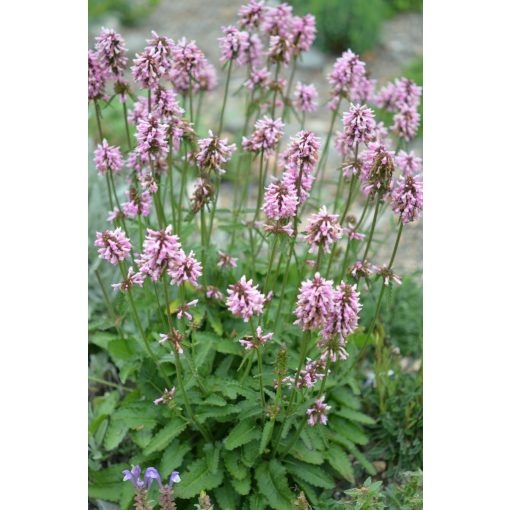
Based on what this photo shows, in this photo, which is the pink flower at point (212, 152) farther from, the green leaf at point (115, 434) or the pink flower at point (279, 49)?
the green leaf at point (115, 434)

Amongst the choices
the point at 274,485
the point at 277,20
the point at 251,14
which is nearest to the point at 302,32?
the point at 277,20

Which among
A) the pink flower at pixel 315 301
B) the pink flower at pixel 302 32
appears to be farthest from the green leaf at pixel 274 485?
the pink flower at pixel 302 32

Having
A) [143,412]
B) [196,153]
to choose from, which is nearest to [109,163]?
[196,153]

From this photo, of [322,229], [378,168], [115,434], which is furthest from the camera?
[115,434]

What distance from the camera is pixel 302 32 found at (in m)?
3.45

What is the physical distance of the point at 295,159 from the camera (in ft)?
8.86

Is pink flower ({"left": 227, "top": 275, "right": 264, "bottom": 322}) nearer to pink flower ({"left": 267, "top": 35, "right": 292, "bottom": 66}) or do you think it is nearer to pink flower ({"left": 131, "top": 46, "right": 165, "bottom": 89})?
pink flower ({"left": 131, "top": 46, "right": 165, "bottom": 89})

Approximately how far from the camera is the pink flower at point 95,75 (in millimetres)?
3131

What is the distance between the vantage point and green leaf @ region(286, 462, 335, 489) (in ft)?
10.5

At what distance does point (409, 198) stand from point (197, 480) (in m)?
1.38

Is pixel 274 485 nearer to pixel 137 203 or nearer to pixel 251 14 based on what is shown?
pixel 137 203

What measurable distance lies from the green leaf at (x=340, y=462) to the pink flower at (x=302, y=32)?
69.2 inches

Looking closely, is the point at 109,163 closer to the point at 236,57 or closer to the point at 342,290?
the point at 236,57

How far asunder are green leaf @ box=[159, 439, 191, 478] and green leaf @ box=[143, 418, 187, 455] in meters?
0.07
